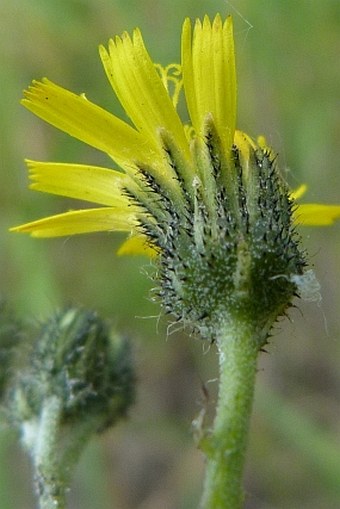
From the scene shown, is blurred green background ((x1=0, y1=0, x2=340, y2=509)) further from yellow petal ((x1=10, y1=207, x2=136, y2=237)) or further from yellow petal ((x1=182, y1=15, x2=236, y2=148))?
yellow petal ((x1=182, y1=15, x2=236, y2=148))

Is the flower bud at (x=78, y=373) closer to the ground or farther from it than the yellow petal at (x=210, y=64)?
closer to the ground

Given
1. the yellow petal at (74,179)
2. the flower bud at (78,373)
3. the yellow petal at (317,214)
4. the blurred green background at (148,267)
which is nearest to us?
the yellow petal at (74,179)

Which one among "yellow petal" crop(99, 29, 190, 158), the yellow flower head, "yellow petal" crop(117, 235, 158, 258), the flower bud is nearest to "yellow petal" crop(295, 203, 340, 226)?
the yellow flower head

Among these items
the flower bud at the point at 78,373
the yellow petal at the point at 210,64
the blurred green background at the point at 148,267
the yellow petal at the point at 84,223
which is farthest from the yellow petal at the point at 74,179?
the blurred green background at the point at 148,267

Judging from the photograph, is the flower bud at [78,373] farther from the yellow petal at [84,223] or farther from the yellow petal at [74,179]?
the yellow petal at [74,179]

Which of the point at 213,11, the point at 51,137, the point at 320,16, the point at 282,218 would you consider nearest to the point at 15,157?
the point at 51,137

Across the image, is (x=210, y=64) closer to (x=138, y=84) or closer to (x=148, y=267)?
(x=138, y=84)

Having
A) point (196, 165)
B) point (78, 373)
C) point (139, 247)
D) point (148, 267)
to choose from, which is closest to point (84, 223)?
point (139, 247)
